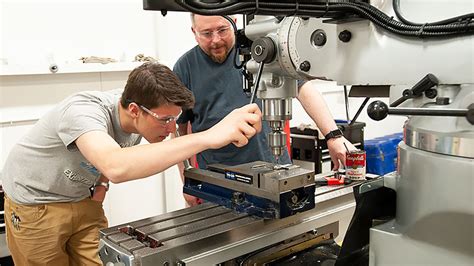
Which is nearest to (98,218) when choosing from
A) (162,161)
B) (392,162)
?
(162,161)

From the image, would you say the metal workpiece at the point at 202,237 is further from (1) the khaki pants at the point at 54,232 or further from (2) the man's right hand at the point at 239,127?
(1) the khaki pants at the point at 54,232

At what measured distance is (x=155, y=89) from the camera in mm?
1347

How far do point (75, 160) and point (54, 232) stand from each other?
0.28m

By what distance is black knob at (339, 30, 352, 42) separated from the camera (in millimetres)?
781

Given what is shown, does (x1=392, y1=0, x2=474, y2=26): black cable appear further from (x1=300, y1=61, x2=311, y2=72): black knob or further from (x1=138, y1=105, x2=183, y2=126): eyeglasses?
(x1=138, y1=105, x2=183, y2=126): eyeglasses

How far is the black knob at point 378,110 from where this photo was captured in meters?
0.68

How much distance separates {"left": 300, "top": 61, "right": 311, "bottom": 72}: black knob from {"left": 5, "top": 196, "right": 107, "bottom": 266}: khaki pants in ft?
3.37

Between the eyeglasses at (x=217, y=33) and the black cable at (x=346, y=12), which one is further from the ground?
the eyeglasses at (x=217, y=33)

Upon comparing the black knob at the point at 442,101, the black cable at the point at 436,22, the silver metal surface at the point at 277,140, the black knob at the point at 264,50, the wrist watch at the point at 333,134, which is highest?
the black cable at the point at 436,22

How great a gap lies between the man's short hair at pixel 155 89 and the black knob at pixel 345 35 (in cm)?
68

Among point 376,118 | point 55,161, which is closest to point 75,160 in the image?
point 55,161

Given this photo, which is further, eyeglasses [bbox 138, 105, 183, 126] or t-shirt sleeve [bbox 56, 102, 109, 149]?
eyeglasses [bbox 138, 105, 183, 126]

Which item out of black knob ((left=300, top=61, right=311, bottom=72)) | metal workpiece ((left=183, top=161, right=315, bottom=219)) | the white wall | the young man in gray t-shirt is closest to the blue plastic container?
the white wall

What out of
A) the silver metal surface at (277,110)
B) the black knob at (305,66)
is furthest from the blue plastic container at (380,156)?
the black knob at (305,66)
